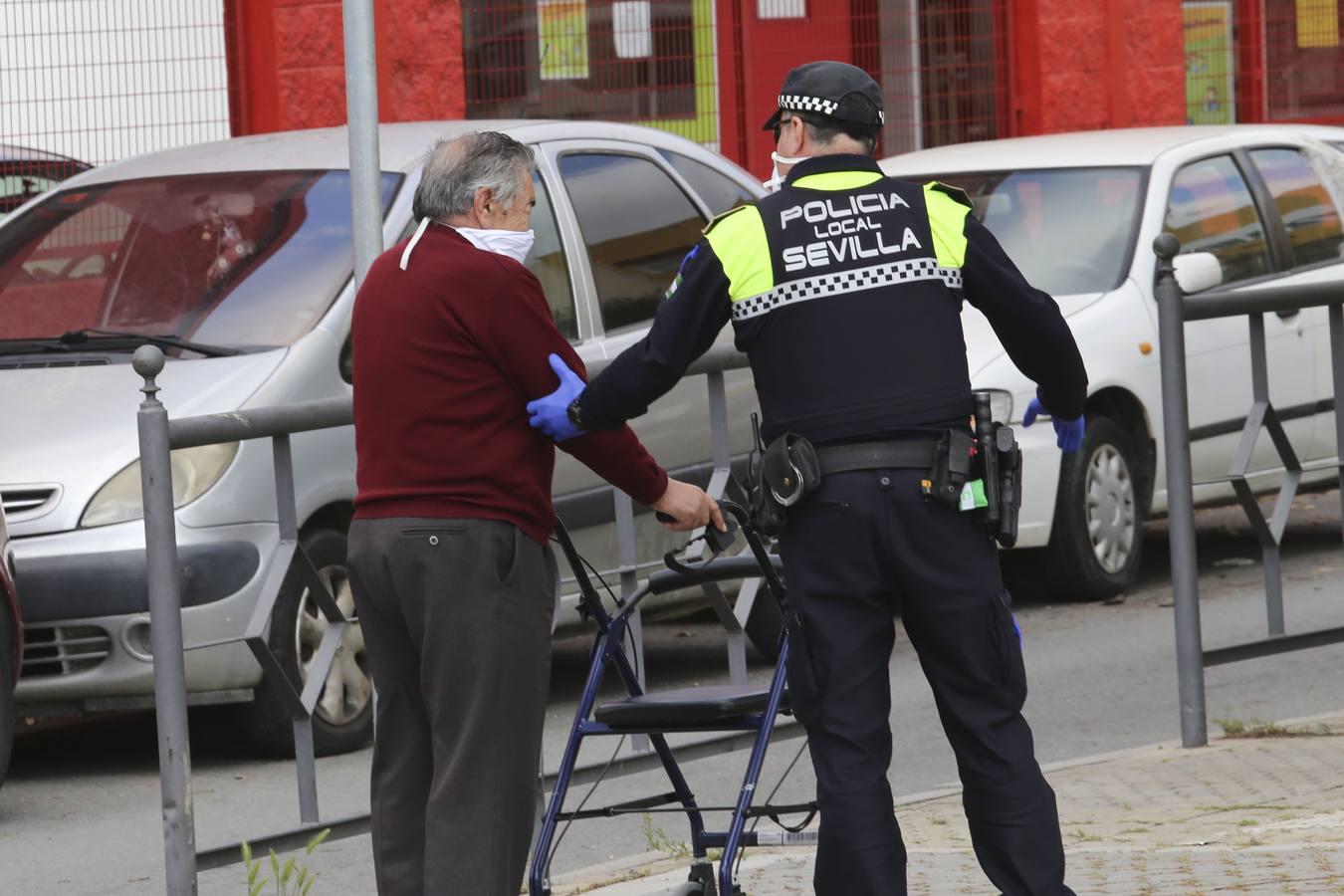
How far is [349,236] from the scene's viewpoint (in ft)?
26.2

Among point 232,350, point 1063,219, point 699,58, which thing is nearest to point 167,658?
point 232,350

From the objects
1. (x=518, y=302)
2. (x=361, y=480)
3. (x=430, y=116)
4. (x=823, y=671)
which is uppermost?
(x=430, y=116)

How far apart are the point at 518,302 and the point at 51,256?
14.0 ft

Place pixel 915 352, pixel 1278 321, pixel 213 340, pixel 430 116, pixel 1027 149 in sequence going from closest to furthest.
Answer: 1. pixel 915 352
2. pixel 213 340
3. pixel 1278 321
4. pixel 1027 149
5. pixel 430 116

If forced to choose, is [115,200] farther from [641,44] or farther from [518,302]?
[641,44]

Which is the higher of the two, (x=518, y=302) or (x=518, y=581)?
(x=518, y=302)

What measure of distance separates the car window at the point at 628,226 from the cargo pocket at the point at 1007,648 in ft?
12.3

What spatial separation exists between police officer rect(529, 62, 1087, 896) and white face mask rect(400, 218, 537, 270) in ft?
0.90

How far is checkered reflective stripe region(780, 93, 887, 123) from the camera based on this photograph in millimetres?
4695

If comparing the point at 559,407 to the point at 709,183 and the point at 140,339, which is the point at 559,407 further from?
the point at 709,183

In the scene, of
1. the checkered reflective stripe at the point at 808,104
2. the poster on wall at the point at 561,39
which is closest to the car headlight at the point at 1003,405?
the checkered reflective stripe at the point at 808,104

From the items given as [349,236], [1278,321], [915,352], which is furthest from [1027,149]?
[915,352]

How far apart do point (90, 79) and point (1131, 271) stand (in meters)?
5.94

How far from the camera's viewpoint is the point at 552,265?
8.23m
